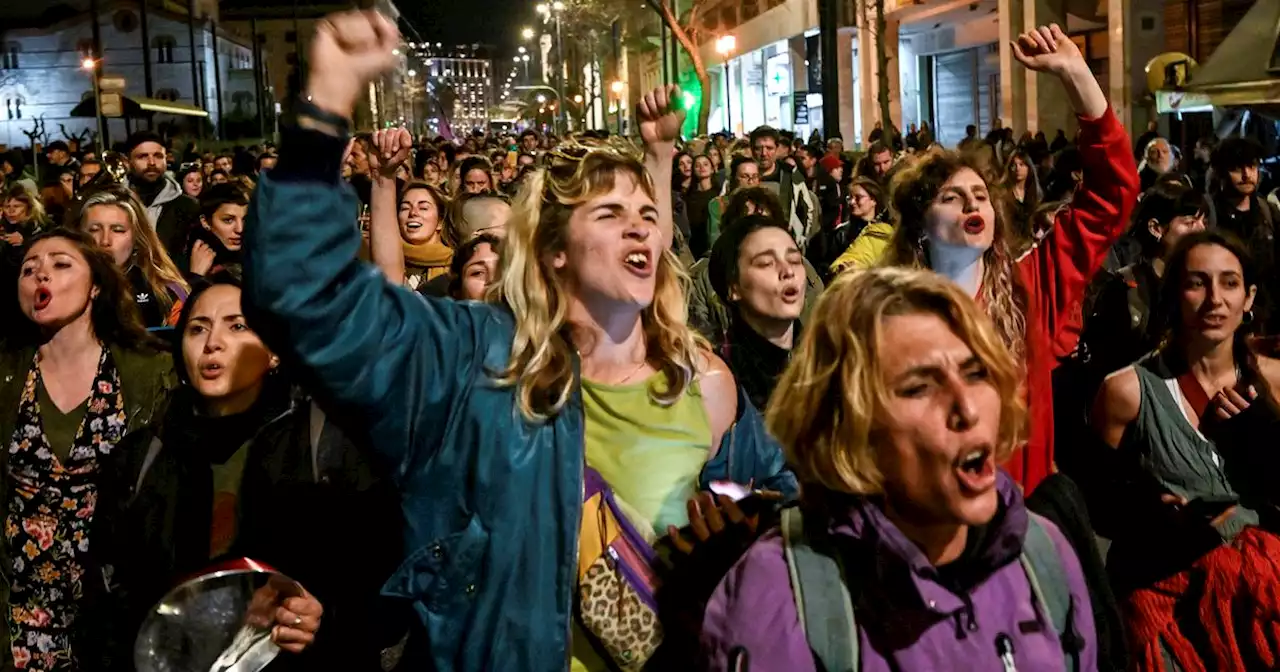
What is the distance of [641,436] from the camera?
303cm

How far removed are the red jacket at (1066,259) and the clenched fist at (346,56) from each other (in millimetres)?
2433

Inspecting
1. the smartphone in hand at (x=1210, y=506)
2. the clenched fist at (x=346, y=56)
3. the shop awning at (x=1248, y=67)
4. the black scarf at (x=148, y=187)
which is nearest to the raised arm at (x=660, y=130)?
the clenched fist at (x=346, y=56)

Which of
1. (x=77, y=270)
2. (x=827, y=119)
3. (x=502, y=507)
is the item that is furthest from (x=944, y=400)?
(x=827, y=119)

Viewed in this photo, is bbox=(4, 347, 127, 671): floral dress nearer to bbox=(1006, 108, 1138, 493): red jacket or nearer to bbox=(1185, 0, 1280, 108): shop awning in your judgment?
bbox=(1006, 108, 1138, 493): red jacket

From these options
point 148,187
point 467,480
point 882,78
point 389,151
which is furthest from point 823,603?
point 882,78

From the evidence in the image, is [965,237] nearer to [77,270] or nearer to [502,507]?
[502,507]

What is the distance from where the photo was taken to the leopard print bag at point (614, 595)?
2838mm

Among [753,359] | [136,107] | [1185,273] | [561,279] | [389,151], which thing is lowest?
[753,359]

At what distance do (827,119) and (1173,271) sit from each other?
2125 centimetres

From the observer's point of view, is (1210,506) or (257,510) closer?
(257,510)

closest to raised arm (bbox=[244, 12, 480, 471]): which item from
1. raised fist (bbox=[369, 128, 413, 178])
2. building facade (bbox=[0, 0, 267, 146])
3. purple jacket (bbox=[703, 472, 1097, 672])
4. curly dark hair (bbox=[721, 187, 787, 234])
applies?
purple jacket (bbox=[703, 472, 1097, 672])

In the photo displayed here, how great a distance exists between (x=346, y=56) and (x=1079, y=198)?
2.70m

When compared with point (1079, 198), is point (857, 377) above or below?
below

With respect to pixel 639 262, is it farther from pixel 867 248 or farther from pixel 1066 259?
pixel 867 248
